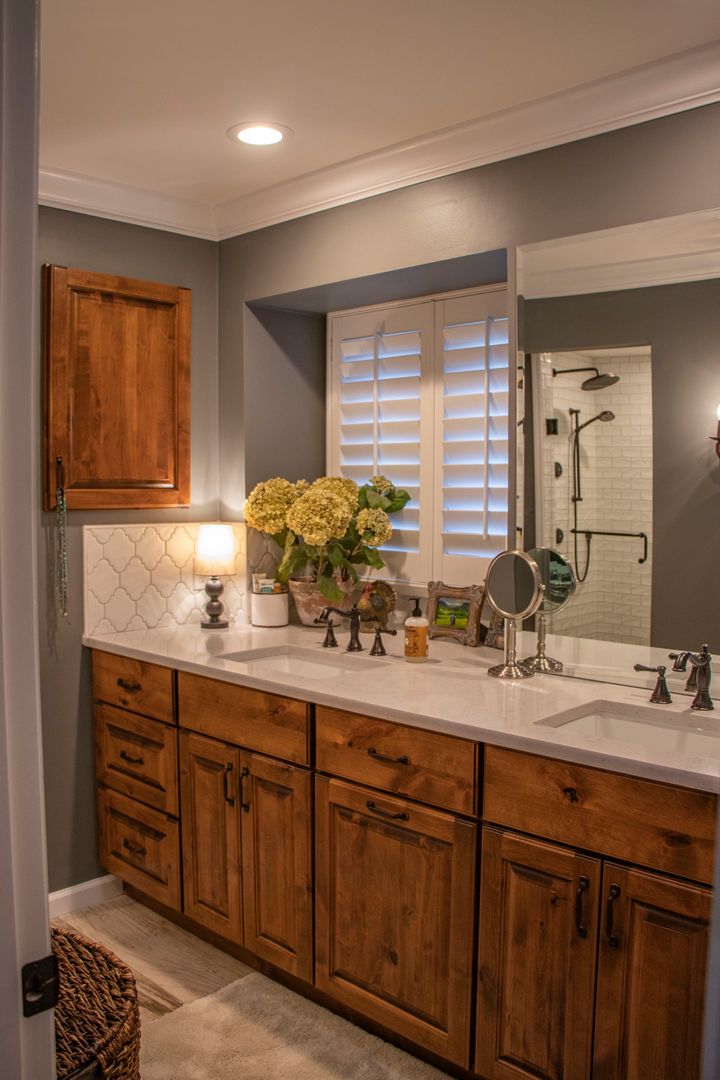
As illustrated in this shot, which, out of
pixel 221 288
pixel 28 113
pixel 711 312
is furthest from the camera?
pixel 221 288

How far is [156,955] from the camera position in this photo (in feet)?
9.76

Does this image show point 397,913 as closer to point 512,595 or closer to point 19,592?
point 512,595

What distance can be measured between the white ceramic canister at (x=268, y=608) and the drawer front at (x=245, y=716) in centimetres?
A: 57

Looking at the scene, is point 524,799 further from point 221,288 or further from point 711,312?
point 221,288

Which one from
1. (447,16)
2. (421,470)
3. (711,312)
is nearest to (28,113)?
(447,16)

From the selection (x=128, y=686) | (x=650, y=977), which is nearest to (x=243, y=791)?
(x=128, y=686)

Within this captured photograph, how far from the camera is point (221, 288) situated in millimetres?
3654

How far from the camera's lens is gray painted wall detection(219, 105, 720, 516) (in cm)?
229

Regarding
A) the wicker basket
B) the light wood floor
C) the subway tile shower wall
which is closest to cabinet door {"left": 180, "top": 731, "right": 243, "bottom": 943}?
the light wood floor

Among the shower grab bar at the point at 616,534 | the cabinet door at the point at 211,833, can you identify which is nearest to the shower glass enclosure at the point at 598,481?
the shower grab bar at the point at 616,534

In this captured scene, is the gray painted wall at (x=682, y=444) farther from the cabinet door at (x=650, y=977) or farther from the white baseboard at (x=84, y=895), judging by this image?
the white baseboard at (x=84, y=895)

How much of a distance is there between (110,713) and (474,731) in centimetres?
165

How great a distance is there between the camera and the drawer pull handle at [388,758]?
228 centimetres

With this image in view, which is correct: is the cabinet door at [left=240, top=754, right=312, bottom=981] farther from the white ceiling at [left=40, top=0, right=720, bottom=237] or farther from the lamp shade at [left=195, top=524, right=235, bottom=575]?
the white ceiling at [left=40, top=0, right=720, bottom=237]
